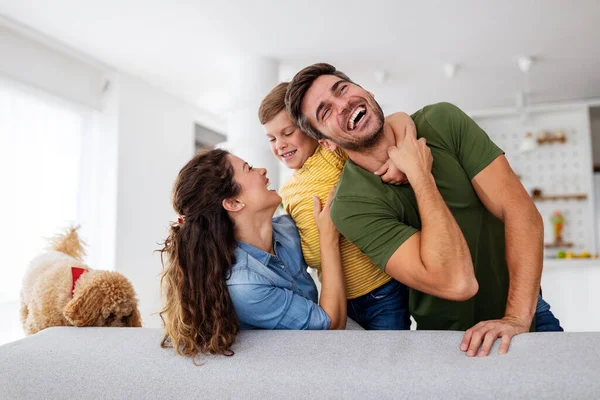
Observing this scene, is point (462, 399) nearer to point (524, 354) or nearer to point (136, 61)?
point (524, 354)

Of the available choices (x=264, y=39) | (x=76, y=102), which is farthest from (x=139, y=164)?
(x=264, y=39)

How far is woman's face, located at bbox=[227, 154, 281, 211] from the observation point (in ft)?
5.16

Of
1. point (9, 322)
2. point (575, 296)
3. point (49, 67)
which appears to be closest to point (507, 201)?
point (575, 296)

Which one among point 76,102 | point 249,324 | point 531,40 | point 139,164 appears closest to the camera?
point 249,324

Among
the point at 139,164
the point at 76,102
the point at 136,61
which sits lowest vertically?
the point at 139,164

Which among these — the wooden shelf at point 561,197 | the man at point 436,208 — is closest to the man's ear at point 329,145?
the man at point 436,208

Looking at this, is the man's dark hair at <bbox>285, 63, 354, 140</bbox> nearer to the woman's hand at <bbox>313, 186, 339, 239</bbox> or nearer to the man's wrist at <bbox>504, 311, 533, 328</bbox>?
the woman's hand at <bbox>313, 186, 339, 239</bbox>

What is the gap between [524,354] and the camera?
1.01 metres

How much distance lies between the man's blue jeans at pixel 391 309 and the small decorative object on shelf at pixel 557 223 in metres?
5.33

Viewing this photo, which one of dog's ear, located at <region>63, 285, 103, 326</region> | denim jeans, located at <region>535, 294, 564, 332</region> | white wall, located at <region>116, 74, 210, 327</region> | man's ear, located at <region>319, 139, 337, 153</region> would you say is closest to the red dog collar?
dog's ear, located at <region>63, 285, 103, 326</region>

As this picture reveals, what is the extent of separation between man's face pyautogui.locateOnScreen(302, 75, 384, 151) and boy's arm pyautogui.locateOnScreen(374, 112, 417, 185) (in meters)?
0.06

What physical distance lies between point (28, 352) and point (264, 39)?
12.6 feet

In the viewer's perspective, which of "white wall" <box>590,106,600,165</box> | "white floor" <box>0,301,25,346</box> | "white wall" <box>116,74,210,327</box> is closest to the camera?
"white floor" <box>0,301,25,346</box>

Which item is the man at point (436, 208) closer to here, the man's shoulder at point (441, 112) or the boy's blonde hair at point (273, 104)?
the man's shoulder at point (441, 112)
